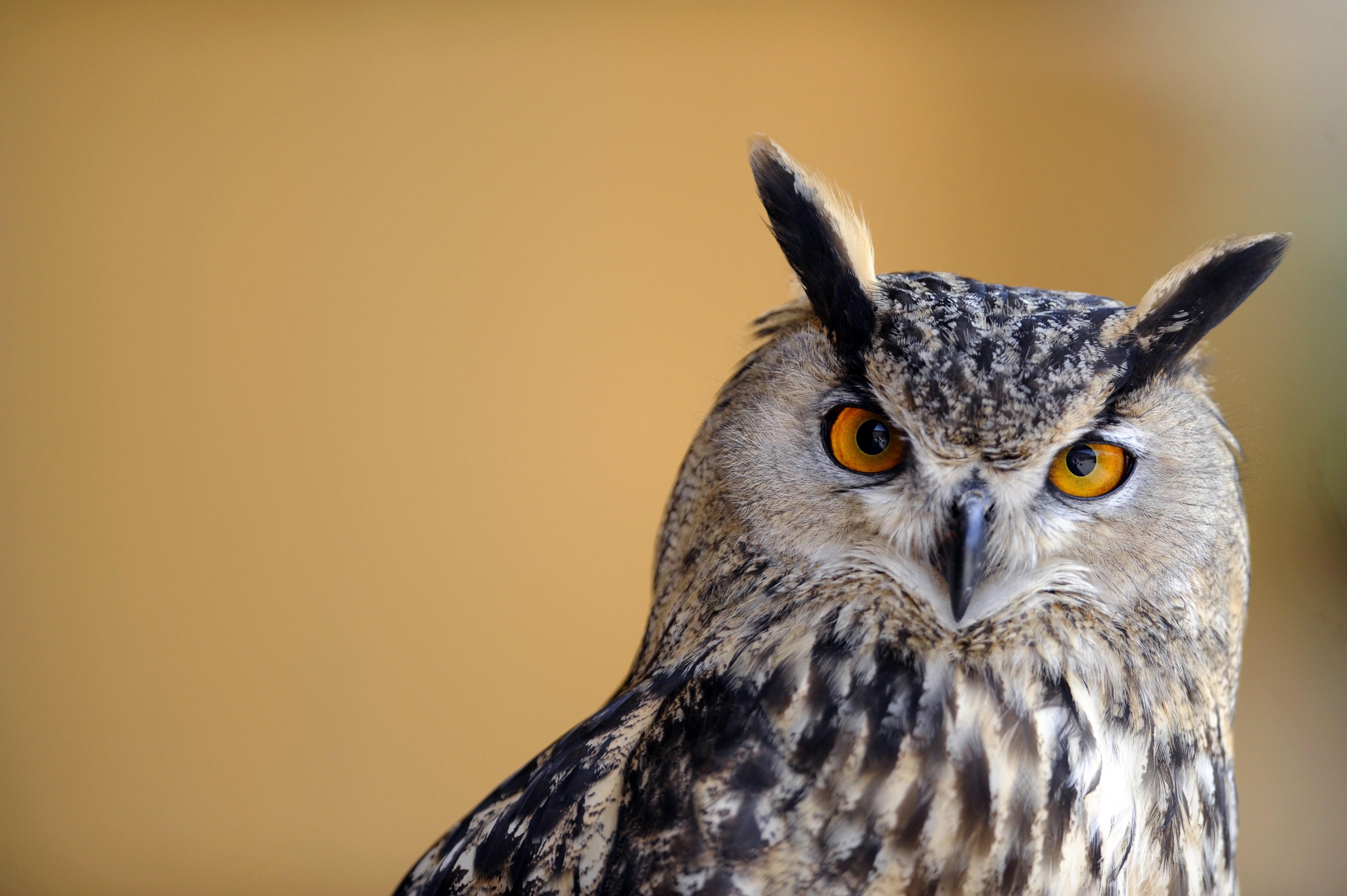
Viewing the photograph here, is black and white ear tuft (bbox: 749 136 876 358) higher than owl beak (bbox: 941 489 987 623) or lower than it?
higher

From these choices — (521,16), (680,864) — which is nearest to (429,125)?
(521,16)

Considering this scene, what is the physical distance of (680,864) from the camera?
0.66m

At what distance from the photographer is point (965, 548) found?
2.22 ft

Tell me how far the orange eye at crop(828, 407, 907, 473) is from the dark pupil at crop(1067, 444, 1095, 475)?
0.13m

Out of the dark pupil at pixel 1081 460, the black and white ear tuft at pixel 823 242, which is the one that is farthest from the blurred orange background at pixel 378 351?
the dark pupil at pixel 1081 460

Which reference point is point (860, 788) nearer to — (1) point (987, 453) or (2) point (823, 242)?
(1) point (987, 453)


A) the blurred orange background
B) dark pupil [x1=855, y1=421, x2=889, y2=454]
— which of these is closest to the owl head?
dark pupil [x1=855, y1=421, x2=889, y2=454]

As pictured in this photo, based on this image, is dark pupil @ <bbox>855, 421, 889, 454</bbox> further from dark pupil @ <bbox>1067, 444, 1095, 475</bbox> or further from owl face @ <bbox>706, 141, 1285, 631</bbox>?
dark pupil @ <bbox>1067, 444, 1095, 475</bbox>

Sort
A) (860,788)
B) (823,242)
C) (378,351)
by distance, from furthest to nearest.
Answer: (378,351) → (823,242) → (860,788)

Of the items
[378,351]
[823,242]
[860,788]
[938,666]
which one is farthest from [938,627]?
[378,351]

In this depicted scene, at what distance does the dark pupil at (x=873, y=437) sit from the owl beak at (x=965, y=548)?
0.08 metres

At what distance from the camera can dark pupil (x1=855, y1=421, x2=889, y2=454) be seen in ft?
2.43

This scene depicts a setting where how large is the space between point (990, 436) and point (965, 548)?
83 mm

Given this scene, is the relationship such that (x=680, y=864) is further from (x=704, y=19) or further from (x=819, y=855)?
(x=704, y=19)
